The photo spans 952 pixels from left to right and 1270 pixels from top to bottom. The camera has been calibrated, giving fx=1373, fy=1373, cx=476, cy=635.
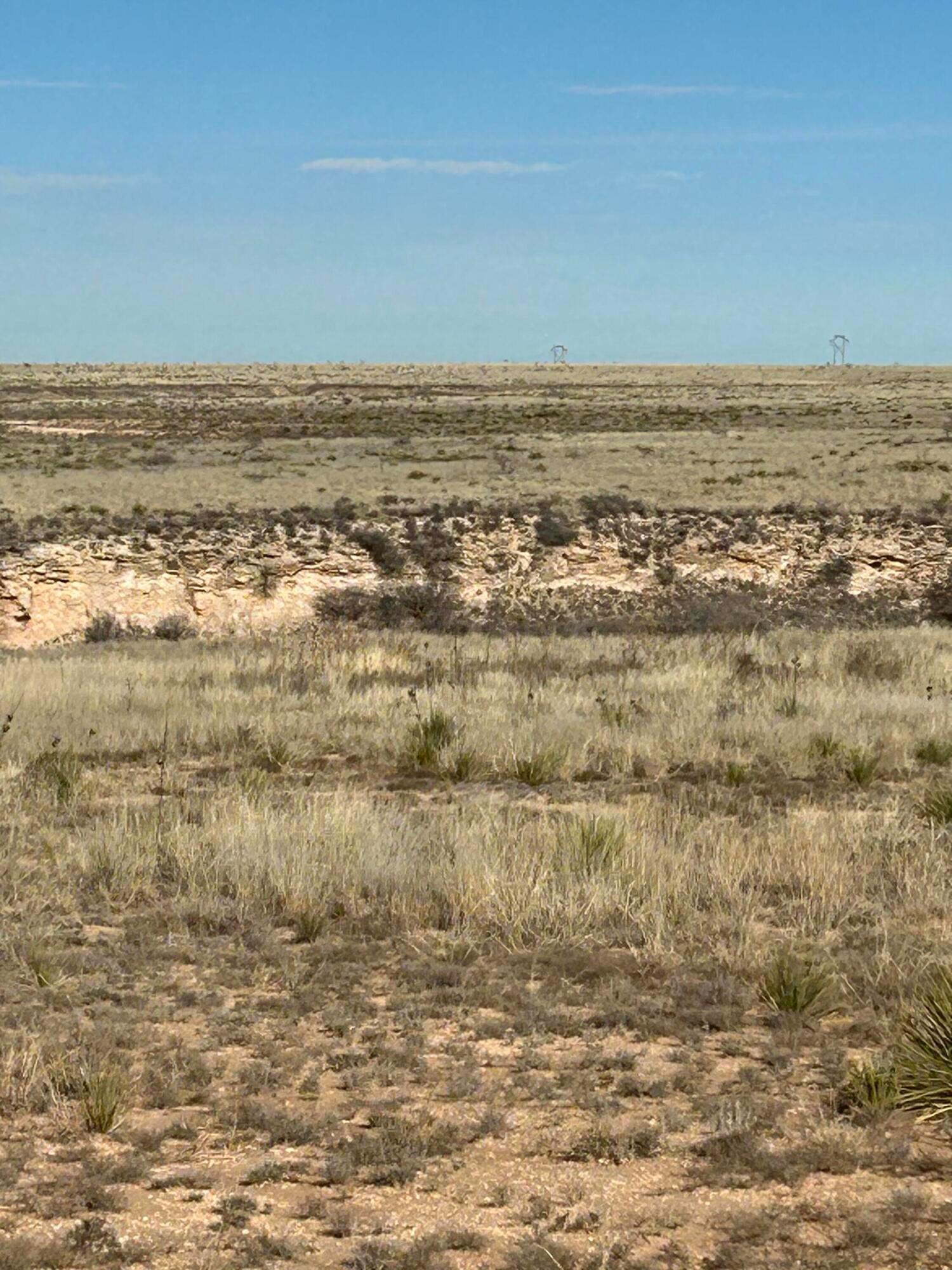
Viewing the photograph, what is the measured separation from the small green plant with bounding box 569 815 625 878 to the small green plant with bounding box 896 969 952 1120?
7.59 feet

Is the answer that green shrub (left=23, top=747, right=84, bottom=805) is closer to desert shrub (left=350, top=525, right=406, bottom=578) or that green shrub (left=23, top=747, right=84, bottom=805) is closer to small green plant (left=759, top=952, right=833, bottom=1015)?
small green plant (left=759, top=952, right=833, bottom=1015)

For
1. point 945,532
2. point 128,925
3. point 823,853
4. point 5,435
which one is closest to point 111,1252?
point 128,925

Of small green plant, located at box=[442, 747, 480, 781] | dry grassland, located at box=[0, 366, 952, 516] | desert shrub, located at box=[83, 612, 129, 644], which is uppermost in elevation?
dry grassland, located at box=[0, 366, 952, 516]

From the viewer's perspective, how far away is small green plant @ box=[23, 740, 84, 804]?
9.98 meters

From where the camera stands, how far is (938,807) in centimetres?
955

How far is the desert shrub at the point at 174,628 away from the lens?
79.1 ft

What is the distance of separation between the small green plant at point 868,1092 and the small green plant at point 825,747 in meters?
6.63

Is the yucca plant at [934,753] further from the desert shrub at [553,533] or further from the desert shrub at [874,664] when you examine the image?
the desert shrub at [553,533]

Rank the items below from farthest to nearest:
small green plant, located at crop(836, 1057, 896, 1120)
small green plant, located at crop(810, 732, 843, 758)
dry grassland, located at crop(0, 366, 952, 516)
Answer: dry grassland, located at crop(0, 366, 952, 516) → small green plant, located at crop(810, 732, 843, 758) → small green plant, located at crop(836, 1057, 896, 1120)

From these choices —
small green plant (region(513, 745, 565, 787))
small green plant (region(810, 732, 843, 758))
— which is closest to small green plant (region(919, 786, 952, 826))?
small green plant (region(810, 732, 843, 758))

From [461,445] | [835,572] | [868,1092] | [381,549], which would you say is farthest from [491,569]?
[868,1092]

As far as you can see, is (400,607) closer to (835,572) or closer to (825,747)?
(835,572)

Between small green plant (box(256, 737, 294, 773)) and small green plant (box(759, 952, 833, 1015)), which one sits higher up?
small green plant (box(759, 952, 833, 1015))

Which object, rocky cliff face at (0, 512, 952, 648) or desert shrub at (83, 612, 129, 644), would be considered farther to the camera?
rocky cliff face at (0, 512, 952, 648)
